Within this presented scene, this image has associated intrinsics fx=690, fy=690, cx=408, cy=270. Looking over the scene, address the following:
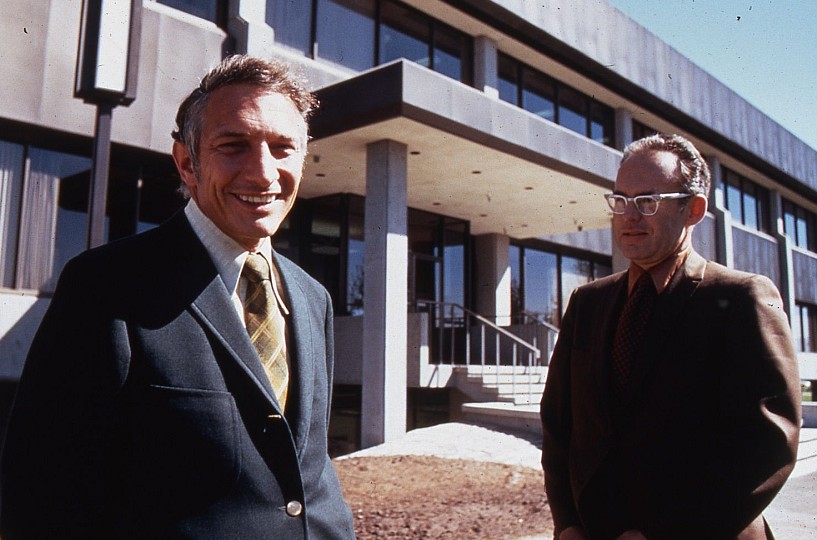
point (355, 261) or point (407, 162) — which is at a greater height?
point (407, 162)

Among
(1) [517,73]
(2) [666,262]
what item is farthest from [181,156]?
(1) [517,73]

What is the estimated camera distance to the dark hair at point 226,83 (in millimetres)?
1834

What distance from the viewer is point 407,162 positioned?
12883 millimetres

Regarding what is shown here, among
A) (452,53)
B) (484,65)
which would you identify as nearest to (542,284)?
(484,65)

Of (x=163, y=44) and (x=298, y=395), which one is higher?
(x=163, y=44)

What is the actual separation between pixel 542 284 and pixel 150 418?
19836mm

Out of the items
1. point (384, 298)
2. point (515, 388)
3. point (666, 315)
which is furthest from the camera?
point (515, 388)

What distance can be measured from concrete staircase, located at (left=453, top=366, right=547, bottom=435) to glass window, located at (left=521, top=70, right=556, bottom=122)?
7.20m

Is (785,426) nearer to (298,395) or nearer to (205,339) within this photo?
(298,395)

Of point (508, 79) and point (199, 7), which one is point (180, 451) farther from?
point (508, 79)

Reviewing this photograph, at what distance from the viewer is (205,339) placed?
167 cm

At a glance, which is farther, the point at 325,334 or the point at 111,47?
the point at 111,47

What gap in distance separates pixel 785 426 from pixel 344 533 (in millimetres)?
1394

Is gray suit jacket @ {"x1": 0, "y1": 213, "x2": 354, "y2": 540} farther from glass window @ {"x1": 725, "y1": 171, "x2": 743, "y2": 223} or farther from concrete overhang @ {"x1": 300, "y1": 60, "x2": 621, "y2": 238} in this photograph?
glass window @ {"x1": 725, "y1": 171, "x2": 743, "y2": 223}
